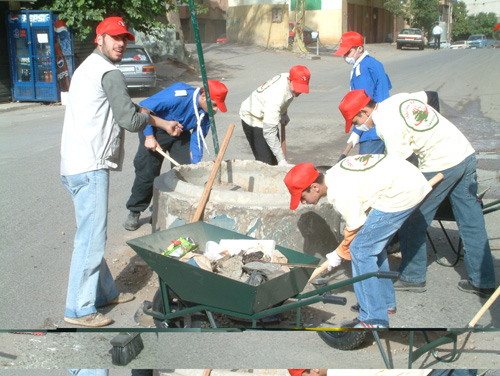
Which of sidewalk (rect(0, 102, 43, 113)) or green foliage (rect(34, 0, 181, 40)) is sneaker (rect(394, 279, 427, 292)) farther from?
green foliage (rect(34, 0, 181, 40))

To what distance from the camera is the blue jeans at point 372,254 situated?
391 centimetres

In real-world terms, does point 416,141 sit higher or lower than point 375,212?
higher

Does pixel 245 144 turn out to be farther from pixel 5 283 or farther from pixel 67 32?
pixel 67 32

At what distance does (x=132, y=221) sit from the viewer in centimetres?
638

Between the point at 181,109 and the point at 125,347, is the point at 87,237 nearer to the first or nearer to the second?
the point at 125,347

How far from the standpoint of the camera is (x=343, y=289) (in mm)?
5039

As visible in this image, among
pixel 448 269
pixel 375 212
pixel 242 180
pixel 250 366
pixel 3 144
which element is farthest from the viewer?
pixel 3 144

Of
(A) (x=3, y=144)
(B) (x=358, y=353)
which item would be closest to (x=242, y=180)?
(B) (x=358, y=353)

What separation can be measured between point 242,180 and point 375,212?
8.08ft

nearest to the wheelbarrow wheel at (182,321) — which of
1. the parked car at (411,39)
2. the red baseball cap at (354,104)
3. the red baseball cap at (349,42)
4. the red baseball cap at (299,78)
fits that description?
the red baseball cap at (354,104)

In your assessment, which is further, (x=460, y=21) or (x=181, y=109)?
(x=460, y=21)

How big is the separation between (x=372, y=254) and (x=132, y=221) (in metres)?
3.20

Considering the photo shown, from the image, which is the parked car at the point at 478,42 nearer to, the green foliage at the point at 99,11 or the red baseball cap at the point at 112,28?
the green foliage at the point at 99,11

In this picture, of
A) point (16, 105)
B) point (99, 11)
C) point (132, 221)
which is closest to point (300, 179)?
point (132, 221)
